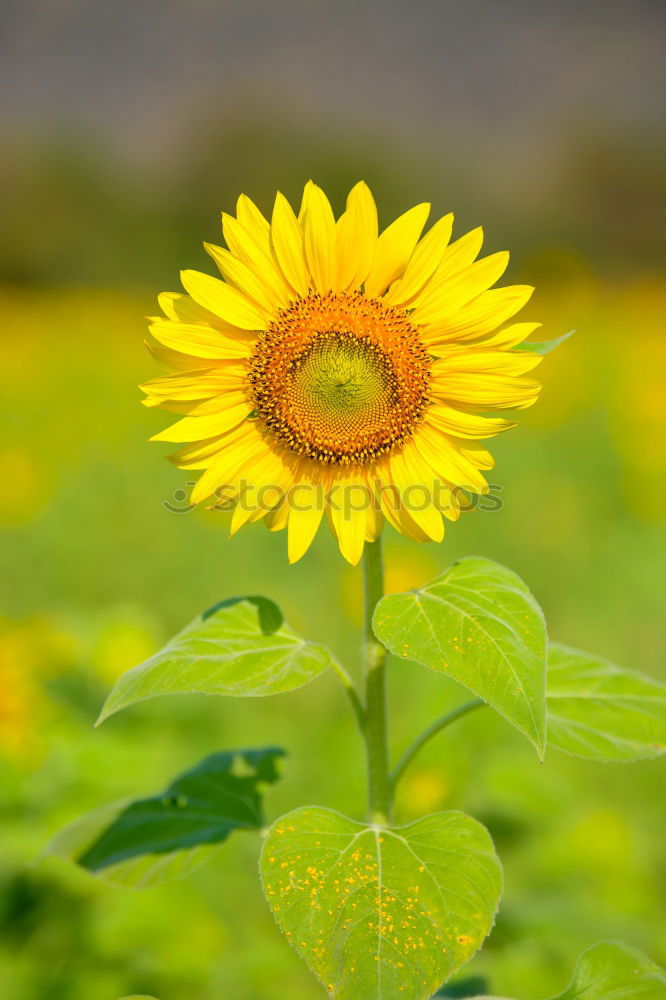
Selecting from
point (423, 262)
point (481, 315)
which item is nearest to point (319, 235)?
point (423, 262)

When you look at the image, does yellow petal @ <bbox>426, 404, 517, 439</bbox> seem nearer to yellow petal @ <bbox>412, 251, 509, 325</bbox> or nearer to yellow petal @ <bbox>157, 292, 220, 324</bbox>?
yellow petal @ <bbox>412, 251, 509, 325</bbox>

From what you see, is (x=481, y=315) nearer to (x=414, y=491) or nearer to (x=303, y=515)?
(x=414, y=491)

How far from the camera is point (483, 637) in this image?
1.19 meters

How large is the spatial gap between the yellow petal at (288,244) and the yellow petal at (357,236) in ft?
0.19

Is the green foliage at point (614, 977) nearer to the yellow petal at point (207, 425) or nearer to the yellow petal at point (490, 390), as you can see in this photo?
the yellow petal at point (490, 390)

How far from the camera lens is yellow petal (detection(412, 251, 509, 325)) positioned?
1388 mm

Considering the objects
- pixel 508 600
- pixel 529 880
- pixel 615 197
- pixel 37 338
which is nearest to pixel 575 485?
pixel 529 880

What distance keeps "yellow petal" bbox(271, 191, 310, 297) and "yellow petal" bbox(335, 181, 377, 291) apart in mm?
58

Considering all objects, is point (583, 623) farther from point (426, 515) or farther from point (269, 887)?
point (269, 887)

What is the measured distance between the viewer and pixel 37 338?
→ 687cm

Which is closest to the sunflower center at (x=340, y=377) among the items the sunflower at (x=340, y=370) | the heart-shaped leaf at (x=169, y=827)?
the sunflower at (x=340, y=370)

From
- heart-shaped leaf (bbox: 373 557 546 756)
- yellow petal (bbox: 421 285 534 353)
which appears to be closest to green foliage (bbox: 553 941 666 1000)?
heart-shaped leaf (bbox: 373 557 546 756)

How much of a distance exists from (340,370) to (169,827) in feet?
2.64

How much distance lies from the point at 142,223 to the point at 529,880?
13864 mm
